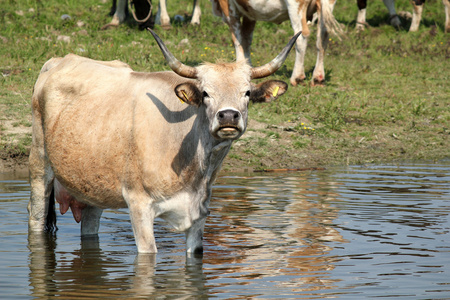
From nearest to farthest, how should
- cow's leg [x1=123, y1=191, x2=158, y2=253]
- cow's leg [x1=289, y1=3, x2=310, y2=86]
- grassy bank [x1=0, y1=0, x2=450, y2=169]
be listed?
1. cow's leg [x1=123, y1=191, x2=158, y2=253]
2. grassy bank [x1=0, y1=0, x2=450, y2=169]
3. cow's leg [x1=289, y1=3, x2=310, y2=86]

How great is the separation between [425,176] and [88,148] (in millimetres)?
5394

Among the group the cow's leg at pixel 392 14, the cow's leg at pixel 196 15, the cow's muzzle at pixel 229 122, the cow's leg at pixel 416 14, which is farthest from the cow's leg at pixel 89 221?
the cow's leg at pixel 392 14

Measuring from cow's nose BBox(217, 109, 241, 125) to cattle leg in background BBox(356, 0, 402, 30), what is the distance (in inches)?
535

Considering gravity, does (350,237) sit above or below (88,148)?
below

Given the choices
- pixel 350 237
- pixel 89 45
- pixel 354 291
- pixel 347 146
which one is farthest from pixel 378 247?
pixel 89 45

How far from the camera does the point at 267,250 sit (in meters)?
6.45

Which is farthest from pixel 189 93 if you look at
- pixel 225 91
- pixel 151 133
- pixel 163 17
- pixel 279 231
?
pixel 163 17

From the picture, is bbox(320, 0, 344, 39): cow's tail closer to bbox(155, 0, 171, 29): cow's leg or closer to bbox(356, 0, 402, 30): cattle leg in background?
bbox(155, 0, 171, 29): cow's leg

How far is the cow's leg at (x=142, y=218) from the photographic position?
5.61 metres

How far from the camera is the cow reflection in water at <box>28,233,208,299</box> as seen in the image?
Result: 203 inches

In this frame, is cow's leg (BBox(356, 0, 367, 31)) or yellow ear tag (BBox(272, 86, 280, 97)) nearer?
yellow ear tag (BBox(272, 86, 280, 97))

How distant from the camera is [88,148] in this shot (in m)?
6.05

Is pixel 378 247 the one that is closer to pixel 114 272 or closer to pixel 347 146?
pixel 114 272

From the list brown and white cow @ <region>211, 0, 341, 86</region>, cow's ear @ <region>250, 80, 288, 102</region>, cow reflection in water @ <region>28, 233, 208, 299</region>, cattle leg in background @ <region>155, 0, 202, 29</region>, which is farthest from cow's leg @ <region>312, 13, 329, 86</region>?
cow's ear @ <region>250, 80, 288, 102</region>
